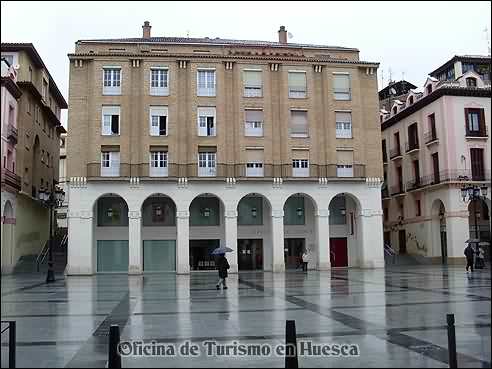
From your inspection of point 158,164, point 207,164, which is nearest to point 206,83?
point 207,164

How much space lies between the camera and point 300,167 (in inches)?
1607

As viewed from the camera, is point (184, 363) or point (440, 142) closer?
point (184, 363)

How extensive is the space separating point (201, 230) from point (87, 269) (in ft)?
28.7

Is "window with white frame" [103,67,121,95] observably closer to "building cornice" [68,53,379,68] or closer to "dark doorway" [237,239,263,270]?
"building cornice" [68,53,379,68]

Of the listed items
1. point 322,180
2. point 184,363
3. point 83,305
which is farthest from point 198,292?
point 322,180

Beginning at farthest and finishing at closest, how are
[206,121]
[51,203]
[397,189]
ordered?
1. [397,189]
2. [206,121]
3. [51,203]

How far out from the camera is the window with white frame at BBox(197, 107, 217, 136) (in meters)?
40.3

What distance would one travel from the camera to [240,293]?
68.1 feet

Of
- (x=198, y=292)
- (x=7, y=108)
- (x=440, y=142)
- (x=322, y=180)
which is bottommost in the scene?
(x=198, y=292)

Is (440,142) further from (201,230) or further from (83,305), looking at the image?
(83,305)

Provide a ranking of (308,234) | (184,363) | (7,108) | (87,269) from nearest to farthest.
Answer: (7,108)
(184,363)
(87,269)
(308,234)

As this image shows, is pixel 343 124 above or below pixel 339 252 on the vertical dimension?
above

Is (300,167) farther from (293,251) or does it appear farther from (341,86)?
(293,251)

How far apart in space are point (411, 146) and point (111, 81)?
25.4 metres
